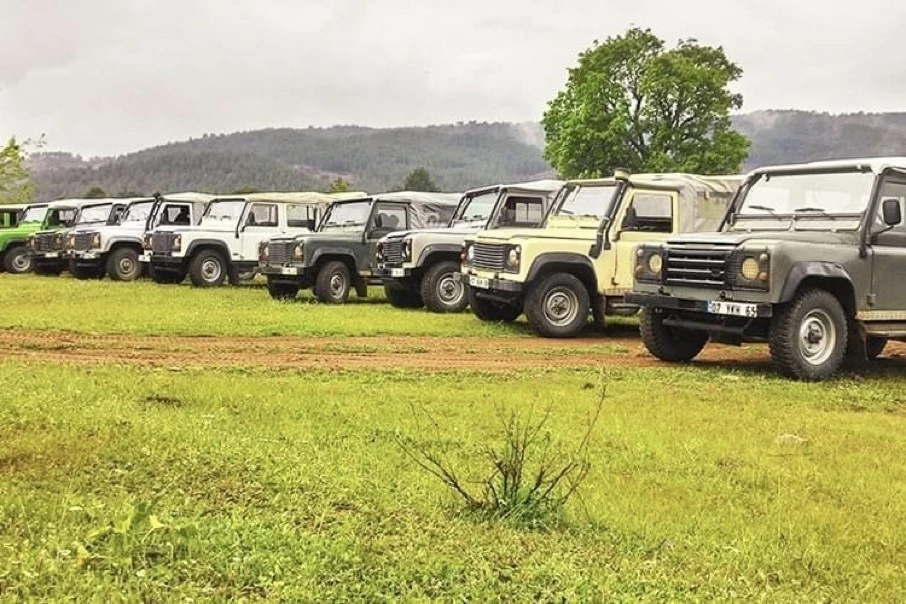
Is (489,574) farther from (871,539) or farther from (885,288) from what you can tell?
(885,288)

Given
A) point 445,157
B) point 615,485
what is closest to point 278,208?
point 615,485

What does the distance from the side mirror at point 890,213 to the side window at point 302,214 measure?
12.5 m

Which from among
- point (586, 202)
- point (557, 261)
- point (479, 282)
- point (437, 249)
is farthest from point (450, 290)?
point (557, 261)

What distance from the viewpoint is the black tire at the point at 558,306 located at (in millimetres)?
11508

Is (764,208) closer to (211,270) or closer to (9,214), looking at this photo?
(211,270)

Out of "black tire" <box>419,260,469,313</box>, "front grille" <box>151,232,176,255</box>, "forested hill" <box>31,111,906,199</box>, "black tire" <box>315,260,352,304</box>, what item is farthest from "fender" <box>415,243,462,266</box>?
"forested hill" <box>31,111,906,199</box>

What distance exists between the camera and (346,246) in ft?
53.2

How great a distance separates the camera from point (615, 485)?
4695 mm

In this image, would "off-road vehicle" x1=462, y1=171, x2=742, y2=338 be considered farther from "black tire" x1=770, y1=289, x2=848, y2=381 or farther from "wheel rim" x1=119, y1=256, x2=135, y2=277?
"wheel rim" x1=119, y1=256, x2=135, y2=277

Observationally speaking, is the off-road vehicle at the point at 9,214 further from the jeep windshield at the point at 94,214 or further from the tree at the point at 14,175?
the tree at the point at 14,175

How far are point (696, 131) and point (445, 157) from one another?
12434cm

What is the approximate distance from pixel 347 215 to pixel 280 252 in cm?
157

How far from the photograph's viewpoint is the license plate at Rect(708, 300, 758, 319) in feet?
27.5

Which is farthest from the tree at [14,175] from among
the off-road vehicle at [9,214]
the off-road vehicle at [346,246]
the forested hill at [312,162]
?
the forested hill at [312,162]
